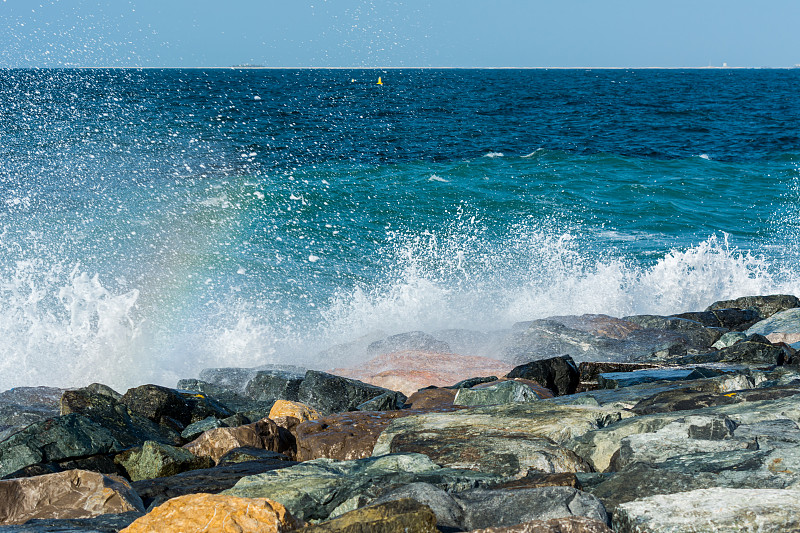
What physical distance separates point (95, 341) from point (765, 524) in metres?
7.93

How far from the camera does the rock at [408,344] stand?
8.77 m

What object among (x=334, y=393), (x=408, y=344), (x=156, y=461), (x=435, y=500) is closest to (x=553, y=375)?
(x=334, y=393)

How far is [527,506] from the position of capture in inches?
104

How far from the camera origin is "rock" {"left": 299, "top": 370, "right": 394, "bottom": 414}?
6.10 m

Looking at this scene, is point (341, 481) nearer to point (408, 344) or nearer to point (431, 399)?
point (431, 399)

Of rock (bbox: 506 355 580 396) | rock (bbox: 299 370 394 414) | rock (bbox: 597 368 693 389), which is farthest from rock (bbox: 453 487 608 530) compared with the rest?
rock (bbox: 506 355 580 396)

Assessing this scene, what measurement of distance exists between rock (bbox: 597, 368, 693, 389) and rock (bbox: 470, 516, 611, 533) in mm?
3279

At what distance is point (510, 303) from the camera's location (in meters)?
11.1

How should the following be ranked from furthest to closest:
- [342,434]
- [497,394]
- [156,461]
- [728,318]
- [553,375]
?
[728,318], [553,375], [497,394], [342,434], [156,461]

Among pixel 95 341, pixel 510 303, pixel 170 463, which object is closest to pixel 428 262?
pixel 510 303

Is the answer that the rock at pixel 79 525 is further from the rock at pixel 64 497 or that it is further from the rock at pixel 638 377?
the rock at pixel 638 377

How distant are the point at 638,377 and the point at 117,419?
3.70 m

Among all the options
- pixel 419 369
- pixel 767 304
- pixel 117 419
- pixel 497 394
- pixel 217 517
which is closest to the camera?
pixel 217 517

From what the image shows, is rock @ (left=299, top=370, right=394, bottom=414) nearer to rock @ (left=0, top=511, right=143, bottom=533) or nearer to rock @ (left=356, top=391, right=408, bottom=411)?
rock @ (left=356, top=391, right=408, bottom=411)
